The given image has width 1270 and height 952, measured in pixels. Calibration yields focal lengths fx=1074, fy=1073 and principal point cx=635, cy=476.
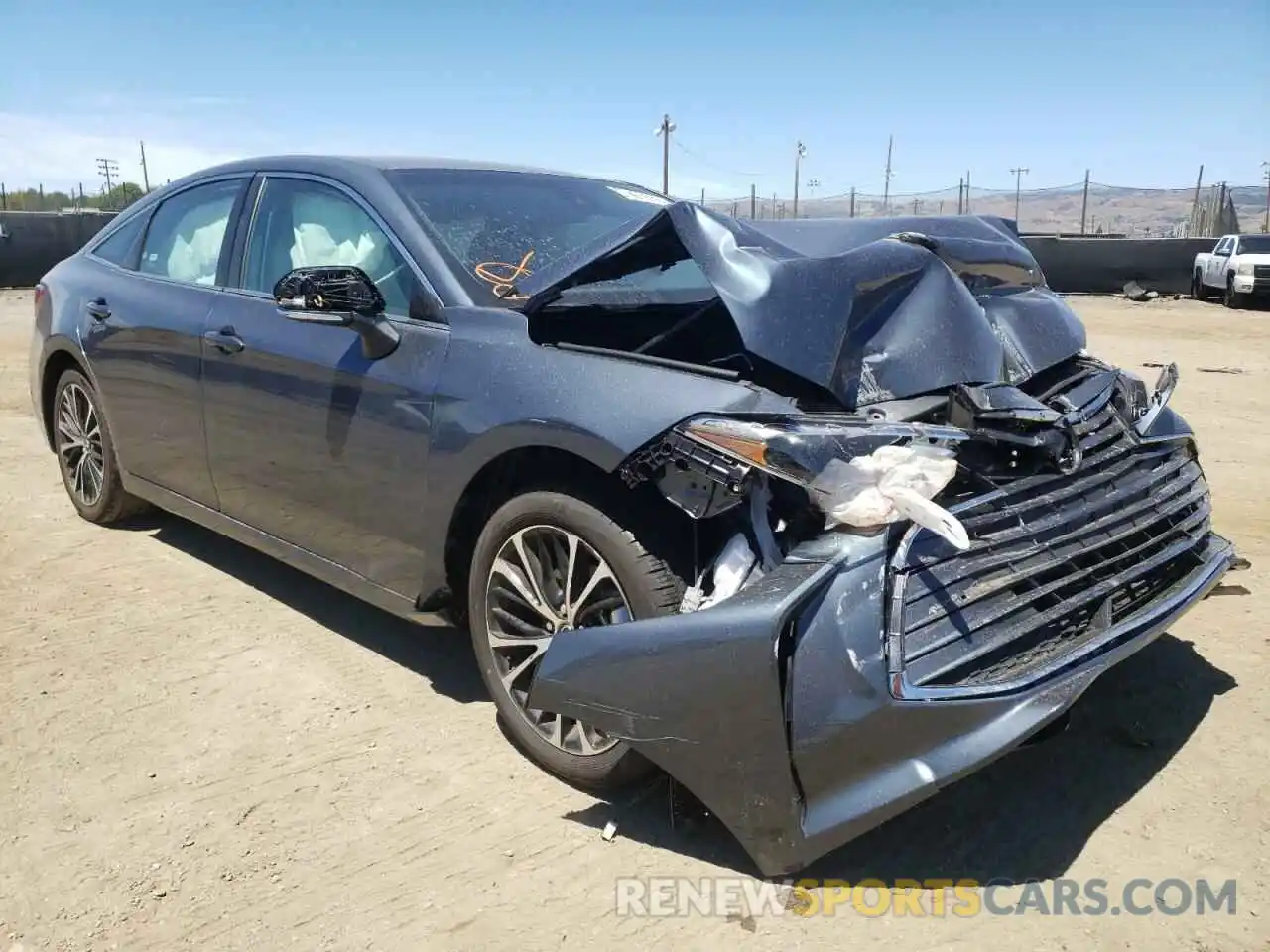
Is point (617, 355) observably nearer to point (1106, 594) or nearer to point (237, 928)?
point (1106, 594)

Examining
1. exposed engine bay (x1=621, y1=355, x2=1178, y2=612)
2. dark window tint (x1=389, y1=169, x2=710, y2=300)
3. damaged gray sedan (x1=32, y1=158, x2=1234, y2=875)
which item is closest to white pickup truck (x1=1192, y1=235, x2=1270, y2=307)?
damaged gray sedan (x1=32, y1=158, x2=1234, y2=875)

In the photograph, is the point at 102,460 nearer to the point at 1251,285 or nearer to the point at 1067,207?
the point at 1251,285

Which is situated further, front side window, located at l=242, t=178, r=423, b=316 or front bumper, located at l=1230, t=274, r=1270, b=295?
front bumper, located at l=1230, t=274, r=1270, b=295

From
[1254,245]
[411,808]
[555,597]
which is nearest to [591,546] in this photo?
[555,597]

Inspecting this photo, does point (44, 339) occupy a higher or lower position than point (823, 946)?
higher

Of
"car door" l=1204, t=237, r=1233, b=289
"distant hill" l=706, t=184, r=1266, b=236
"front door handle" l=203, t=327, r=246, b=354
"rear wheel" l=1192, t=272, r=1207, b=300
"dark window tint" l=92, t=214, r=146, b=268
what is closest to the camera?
"front door handle" l=203, t=327, r=246, b=354

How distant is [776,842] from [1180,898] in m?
0.98

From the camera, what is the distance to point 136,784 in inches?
121

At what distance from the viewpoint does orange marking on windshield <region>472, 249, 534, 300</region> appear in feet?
11.0

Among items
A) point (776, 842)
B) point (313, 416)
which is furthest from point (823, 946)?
point (313, 416)

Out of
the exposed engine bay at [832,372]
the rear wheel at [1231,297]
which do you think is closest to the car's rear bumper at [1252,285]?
the rear wheel at [1231,297]

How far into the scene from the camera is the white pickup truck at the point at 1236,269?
20.0 m

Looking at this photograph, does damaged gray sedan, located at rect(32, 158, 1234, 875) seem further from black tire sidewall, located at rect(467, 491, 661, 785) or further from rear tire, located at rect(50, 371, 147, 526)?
rear tire, located at rect(50, 371, 147, 526)

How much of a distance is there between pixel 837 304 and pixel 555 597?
3.61 feet
